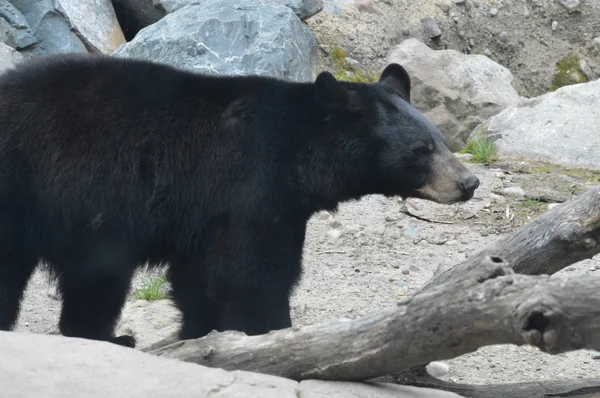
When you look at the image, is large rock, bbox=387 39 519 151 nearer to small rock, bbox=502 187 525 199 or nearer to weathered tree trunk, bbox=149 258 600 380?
small rock, bbox=502 187 525 199

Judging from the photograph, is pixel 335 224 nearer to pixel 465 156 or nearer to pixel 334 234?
pixel 334 234

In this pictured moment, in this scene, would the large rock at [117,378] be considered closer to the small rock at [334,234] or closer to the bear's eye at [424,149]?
the bear's eye at [424,149]

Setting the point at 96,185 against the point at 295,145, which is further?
the point at 295,145

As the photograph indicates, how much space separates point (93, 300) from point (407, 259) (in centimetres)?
299

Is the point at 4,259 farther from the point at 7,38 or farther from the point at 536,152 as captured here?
the point at 536,152

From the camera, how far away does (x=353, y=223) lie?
331 inches

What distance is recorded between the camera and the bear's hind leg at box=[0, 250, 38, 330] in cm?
498

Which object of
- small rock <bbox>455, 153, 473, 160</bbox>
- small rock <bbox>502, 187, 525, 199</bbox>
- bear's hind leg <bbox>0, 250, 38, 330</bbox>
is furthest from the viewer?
small rock <bbox>455, 153, 473, 160</bbox>

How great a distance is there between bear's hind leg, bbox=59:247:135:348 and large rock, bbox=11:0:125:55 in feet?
16.6

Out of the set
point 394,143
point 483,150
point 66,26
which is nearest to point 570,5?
point 483,150

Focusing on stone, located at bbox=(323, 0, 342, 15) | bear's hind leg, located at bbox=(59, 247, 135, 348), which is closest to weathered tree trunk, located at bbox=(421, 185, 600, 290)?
bear's hind leg, located at bbox=(59, 247, 135, 348)

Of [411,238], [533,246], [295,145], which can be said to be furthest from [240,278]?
[411,238]

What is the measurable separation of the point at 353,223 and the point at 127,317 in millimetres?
2535

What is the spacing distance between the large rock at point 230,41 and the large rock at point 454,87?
1.47 metres
